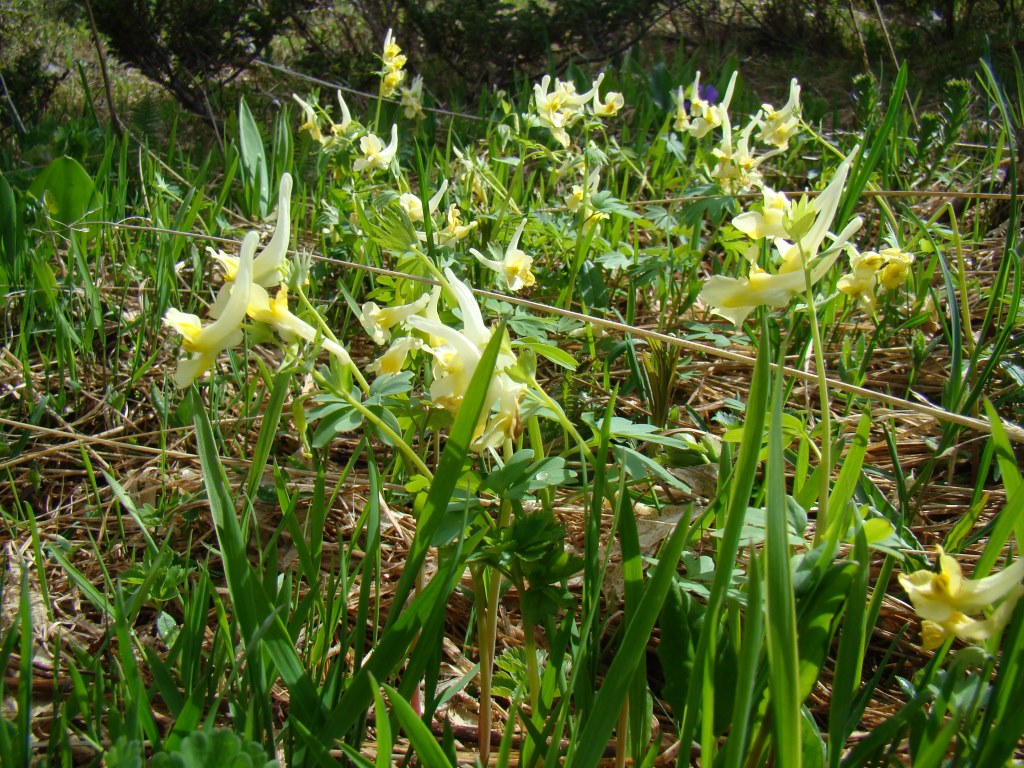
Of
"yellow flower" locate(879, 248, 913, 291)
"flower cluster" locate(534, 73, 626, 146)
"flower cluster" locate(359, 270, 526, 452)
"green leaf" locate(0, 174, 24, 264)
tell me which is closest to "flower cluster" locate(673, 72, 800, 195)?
"flower cluster" locate(534, 73, 626, 146)

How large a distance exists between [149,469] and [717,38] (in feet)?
21.4

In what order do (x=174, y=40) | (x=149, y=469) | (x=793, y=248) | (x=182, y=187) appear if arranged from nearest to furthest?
(x=793, y=248), (x=149, y=469), (x=182, y=187), (x=174, y=40)

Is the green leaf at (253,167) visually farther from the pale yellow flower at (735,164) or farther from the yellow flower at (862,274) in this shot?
the yellow flower at (862,274)

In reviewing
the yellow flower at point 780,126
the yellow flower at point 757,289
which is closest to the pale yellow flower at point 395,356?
the yellow flower at point 757,289

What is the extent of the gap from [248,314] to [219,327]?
0.11 feet

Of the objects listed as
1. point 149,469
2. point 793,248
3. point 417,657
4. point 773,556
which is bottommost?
point 149,469

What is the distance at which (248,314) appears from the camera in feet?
Result: 2.81

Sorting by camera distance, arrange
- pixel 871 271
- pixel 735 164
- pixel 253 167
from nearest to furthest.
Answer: pixel 871 271, pixel 735 164, pixel 253 167

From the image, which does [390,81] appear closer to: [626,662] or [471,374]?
[471,374]

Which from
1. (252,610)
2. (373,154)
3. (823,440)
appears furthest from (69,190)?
(823,440)

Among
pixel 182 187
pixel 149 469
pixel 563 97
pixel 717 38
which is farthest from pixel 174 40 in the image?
pixel 717 38

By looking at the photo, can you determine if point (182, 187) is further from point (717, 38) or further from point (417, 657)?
point (717, 38)

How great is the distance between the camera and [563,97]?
221 cm

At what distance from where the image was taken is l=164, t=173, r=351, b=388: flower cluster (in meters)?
0.83
